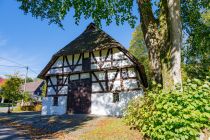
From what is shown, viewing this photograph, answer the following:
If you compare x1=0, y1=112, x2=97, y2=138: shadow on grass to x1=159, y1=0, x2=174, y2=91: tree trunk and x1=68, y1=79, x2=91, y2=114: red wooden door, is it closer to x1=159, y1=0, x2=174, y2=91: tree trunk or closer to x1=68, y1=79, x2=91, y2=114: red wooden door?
x1=68, y1=79, x2=91, y2=114: red wooden door

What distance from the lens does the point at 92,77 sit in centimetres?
2297

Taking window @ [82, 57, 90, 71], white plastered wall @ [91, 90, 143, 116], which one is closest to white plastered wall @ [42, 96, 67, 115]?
white plastered wall @ [91, 90, 143, 116]

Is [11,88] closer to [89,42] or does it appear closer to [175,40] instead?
[89,42]

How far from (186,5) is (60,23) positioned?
323 inches

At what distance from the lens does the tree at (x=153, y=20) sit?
10117 millimetres

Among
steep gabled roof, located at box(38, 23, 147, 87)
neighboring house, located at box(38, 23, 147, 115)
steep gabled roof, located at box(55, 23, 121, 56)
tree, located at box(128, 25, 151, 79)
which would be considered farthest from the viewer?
tree, located at box(128, 25, 151, 79)

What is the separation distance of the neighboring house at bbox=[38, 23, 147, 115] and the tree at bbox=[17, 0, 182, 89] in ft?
23.9

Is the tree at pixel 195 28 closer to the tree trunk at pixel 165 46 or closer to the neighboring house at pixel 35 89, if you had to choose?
the tree trunk at pixel 165 46

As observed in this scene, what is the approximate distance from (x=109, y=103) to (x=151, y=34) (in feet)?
35.5

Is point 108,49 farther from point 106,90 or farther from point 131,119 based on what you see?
point 131,119

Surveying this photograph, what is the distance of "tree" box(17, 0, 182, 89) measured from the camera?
10117 millimetres

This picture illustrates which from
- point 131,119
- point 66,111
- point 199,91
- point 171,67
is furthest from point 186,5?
point 66,111

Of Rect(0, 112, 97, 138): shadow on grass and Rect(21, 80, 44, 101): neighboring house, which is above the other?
Rect(21, 80, 44, 101): neighboring house

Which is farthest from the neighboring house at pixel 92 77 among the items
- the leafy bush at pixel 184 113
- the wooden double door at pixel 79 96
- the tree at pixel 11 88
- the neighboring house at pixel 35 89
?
the neighboring house at pixel 35 89
